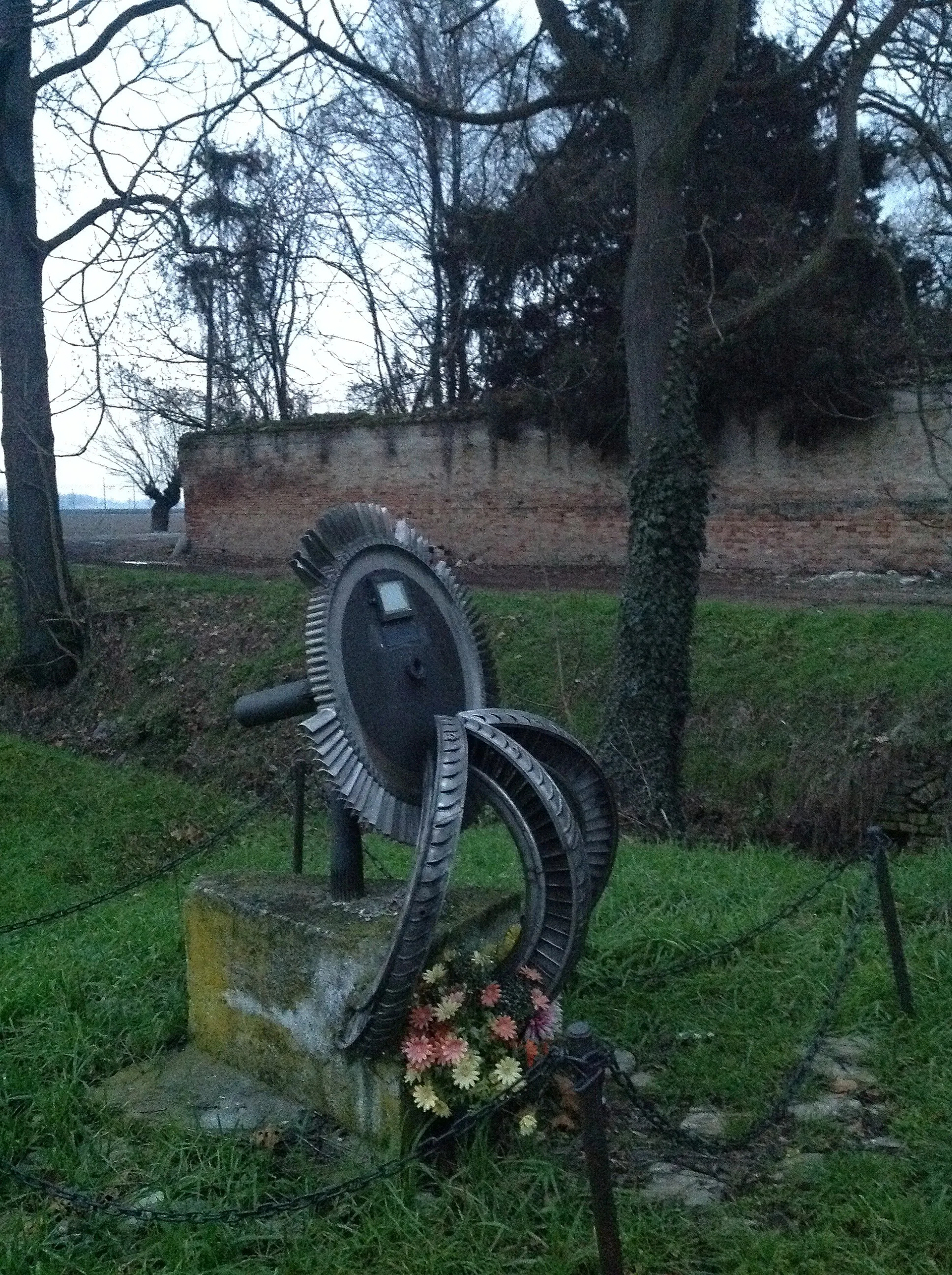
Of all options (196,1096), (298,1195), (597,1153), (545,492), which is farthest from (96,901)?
(545,492)

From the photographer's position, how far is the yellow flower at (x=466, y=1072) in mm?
3461

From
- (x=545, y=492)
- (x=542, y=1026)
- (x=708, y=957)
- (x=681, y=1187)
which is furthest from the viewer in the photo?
(x=545, y=492)

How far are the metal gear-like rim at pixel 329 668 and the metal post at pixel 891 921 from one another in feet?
5.08

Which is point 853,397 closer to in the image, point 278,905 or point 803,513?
point 803,513

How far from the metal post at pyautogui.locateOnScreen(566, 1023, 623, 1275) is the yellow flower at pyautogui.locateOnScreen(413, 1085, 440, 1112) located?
76 cm

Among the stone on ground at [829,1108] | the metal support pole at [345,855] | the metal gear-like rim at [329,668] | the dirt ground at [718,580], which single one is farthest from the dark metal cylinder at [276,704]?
the dirt ground at [718,580]

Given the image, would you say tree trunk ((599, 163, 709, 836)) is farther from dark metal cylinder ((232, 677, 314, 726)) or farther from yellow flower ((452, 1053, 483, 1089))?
yellow flower ((452, 1053, 483, 1089))

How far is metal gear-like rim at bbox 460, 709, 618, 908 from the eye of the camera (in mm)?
3969

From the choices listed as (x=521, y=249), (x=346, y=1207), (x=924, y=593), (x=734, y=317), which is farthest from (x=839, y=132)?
(x=346, y=1207)

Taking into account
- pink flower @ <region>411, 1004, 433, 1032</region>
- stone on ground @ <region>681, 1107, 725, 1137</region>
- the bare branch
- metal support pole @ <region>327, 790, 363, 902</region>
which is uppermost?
the bare branch

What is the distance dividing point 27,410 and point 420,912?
12.2 metres

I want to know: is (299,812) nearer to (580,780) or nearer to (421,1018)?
(580,780)

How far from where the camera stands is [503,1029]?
359 cm

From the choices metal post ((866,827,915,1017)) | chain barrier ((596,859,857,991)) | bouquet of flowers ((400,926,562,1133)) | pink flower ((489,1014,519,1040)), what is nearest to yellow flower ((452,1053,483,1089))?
bouquet of flowers ((400,926,562,1133))
